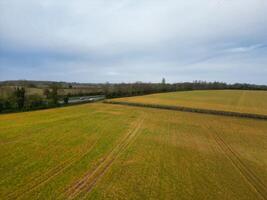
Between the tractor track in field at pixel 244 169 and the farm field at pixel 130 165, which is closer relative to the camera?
the farm field at pixel 130 165

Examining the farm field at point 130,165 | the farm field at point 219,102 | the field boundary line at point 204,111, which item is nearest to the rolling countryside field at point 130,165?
the farm field at point 130,165

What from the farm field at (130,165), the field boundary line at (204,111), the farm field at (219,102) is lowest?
the farm field at (130,165)

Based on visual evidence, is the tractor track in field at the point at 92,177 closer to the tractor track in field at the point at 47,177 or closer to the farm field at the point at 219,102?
the tractor track in field at the point at 47,177

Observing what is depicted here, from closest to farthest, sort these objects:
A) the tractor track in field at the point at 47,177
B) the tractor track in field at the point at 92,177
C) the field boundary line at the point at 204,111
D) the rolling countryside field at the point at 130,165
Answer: the tractor track in field at the point at 47,177, the tractor track in field at the point at 92,177, the rolling countryside field at the point at 130,165, the field boundary line at the point at 204,111

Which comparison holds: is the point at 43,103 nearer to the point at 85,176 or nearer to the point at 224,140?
the point at 85,176

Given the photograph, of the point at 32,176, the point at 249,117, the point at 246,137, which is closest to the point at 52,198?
the point at 32,176

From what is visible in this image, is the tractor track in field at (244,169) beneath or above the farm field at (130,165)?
beneath

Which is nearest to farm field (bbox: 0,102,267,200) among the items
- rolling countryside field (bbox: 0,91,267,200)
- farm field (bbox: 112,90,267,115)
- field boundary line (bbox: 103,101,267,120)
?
rolling countryside field (bbox: 0,91,267,200)

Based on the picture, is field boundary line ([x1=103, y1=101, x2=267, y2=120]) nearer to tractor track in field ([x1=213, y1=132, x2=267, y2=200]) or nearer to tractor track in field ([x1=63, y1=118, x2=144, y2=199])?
tractor track in field ([x1=213, y1=132, x2=267, y2=200])
